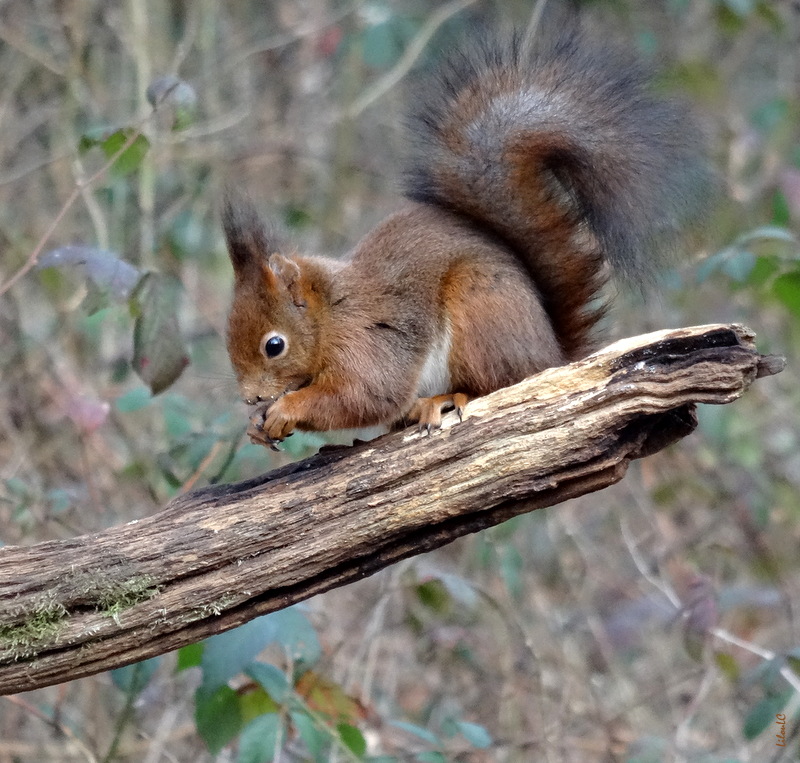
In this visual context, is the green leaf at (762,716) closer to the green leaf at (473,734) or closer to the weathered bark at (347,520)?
the green leaf at (473,734)

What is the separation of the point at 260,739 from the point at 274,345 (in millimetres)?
676

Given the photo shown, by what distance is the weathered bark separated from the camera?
1348 mm

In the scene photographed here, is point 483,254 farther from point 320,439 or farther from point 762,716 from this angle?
point 762,716

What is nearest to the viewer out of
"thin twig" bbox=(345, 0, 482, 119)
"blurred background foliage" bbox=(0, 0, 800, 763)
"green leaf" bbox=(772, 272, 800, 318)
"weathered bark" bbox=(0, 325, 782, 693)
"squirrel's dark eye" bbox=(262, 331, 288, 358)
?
"weathered bark" bbox=(0, 325, 782, 693)

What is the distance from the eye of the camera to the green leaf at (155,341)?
172 cm

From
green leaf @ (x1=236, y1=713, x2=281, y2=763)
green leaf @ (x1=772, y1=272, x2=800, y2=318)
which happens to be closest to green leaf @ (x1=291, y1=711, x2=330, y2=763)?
green leaf @ (x1=236, y1=713, x2=281, y2=763)

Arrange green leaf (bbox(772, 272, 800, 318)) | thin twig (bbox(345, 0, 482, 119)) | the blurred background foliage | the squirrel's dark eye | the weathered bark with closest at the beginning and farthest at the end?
the weathered bark → the squirrel's dark eye → green leaf (bbox(772, 272, 800, 318)) → the blurred background foliage → thin twig (bbox(345, 0, 482, 119))

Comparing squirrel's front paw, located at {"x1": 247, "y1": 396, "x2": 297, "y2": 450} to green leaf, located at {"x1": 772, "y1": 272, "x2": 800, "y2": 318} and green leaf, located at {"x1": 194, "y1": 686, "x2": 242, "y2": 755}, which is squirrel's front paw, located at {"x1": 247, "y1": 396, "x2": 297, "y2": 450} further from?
green leaf, located at {"x1": 772, "y1": 272, "x2": 800, "y2": 318}

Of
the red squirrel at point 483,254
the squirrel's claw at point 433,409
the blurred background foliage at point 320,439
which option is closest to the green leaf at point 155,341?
the blurred background foliage at point 320,439

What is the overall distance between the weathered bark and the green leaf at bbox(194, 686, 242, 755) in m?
0.31

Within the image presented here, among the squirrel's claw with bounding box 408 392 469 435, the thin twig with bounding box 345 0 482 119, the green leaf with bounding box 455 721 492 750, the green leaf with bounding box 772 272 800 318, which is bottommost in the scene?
the green leaf with bounding box 455 721 492 750

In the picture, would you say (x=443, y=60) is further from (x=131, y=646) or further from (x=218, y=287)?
(x=218, y=287)

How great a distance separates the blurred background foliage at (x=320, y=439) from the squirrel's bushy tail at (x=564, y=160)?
35 centimetres

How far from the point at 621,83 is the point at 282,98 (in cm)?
269
